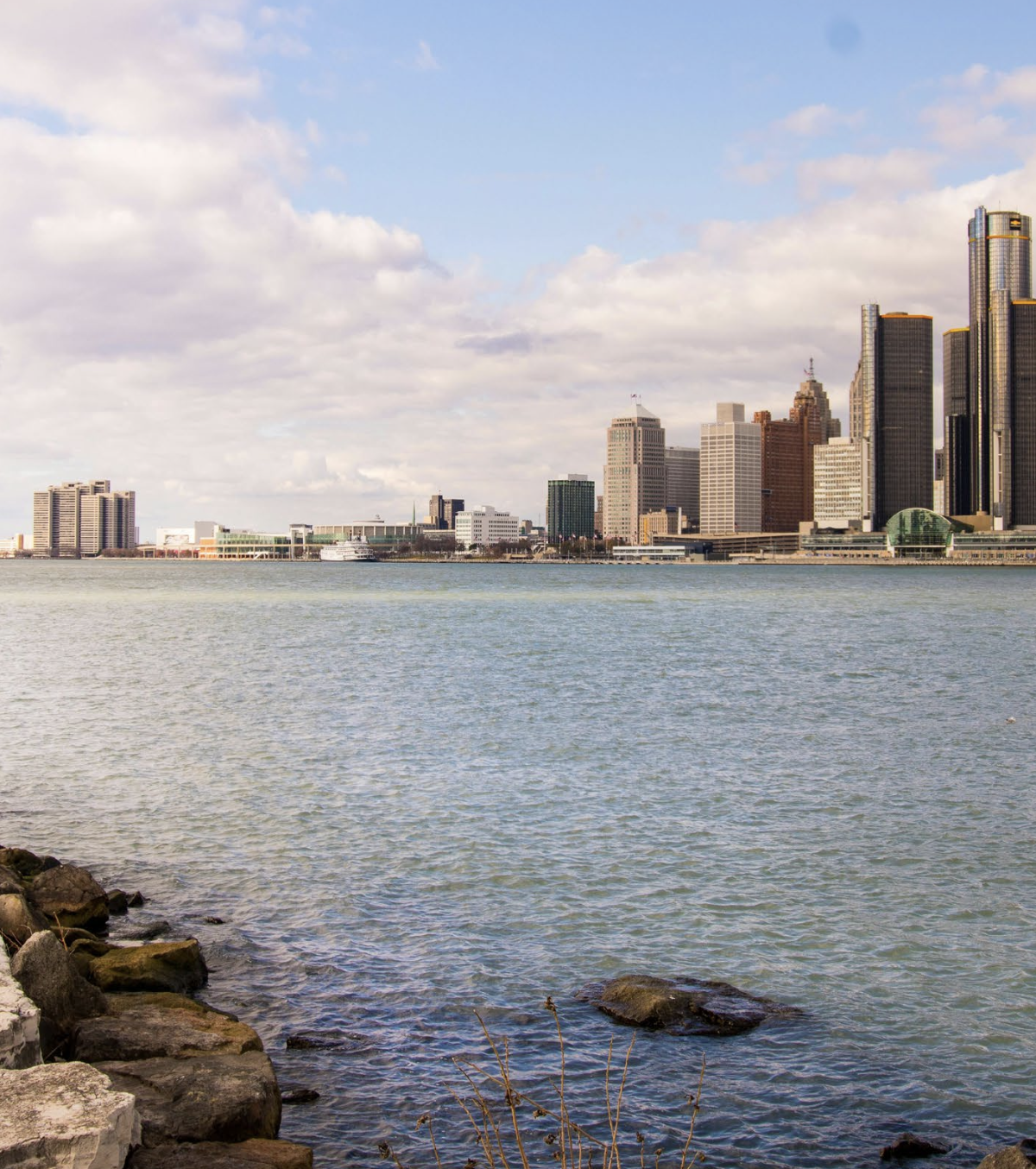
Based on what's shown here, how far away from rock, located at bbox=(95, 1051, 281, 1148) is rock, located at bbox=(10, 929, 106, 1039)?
2.54 ft

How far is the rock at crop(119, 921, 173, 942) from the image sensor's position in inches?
597

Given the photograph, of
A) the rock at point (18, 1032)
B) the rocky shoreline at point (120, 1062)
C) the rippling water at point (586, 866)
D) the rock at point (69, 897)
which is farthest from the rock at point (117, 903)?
the rock at point (18, 1032)

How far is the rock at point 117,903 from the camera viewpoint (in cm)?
1611

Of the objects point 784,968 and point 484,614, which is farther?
point 484,614

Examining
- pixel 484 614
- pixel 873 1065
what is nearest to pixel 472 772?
pixel 873 1065

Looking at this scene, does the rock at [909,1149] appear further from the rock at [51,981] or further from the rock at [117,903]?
the rock at [117,903]

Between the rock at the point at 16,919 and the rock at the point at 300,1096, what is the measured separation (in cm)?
316

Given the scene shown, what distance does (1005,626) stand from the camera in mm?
A: 80062

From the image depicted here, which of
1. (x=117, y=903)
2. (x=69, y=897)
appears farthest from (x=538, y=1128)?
(x=117, y=903)

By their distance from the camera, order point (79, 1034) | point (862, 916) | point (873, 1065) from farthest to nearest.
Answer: point (862, 916)
point (873, 1065)
point (79, 1034)

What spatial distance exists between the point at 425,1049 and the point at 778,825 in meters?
10.7

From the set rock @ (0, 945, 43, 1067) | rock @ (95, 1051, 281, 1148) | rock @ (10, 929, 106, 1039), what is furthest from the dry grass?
rock @ (10, 929, 106, 1039)

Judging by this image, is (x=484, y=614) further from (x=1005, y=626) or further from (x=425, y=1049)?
(x=425, y=1049)

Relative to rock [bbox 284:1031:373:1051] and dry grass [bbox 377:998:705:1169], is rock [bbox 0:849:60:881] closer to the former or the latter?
rock [bbox 284:1031:373:1051]
